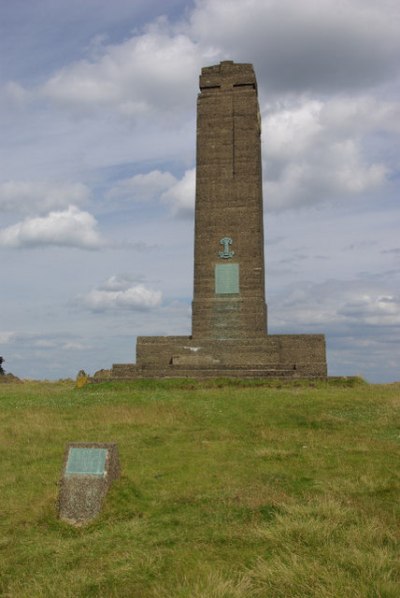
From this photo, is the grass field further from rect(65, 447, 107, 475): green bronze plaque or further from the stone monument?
the stone monument

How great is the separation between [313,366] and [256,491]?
67.3 feet

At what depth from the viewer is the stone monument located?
97.4 ft

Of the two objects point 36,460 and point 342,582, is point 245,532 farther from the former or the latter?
point 36,460

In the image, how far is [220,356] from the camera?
96.5 feet

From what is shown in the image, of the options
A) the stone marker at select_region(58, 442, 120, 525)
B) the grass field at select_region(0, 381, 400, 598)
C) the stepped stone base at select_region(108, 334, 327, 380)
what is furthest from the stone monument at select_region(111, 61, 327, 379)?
the stone marker at select_region(58, 442, 120, 525)

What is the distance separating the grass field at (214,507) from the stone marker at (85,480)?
0.22 meters

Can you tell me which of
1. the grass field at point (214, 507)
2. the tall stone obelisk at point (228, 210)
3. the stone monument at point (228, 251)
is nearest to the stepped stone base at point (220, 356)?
the stone monument at point (228, 251)

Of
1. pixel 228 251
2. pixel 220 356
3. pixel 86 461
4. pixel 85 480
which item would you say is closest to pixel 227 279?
pixel 228 251

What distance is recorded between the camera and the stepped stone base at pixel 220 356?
27.7 m

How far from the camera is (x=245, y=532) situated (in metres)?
7.07

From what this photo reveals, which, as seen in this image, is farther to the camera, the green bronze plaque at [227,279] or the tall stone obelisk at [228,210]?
the green bronze plaque at [227,279]

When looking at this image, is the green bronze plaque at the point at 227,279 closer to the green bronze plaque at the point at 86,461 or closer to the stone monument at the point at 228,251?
the stone monument at the point at 228,251

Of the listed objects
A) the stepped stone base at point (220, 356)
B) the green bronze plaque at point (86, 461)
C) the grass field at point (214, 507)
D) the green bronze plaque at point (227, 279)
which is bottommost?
the grass field at point (214, 507)

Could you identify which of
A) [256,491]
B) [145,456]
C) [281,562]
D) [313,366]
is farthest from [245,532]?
[313,366]
